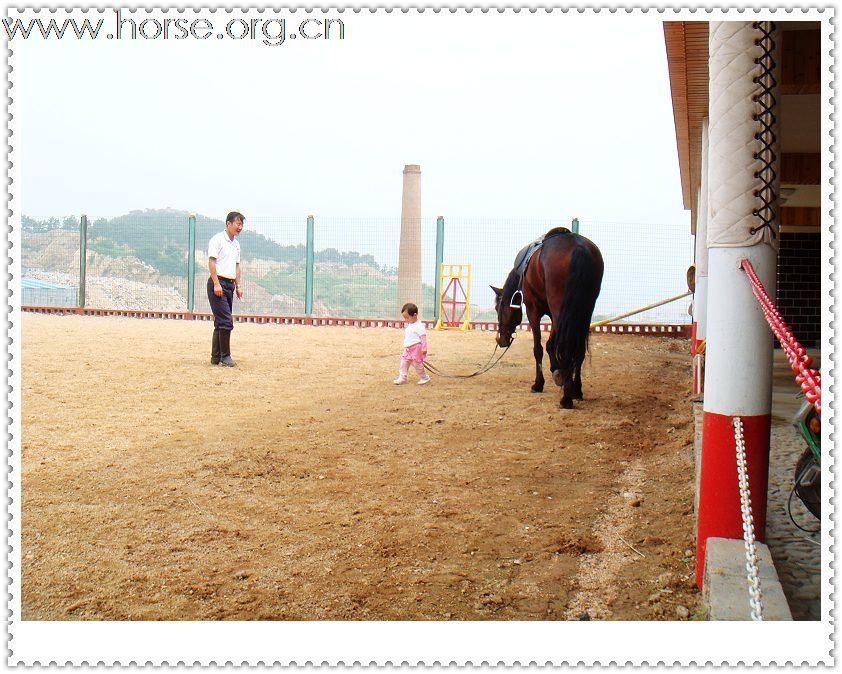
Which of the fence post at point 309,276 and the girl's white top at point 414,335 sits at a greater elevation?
the fence post at point 309,276

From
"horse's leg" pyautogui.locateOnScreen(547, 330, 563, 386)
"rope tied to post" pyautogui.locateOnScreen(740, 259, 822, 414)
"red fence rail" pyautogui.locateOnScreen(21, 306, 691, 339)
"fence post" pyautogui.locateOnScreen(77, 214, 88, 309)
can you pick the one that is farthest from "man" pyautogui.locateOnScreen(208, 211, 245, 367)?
"fence post" pyautogui.locateOnScreen(77, 214, 88, 309)

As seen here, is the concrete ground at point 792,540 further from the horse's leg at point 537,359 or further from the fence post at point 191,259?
the fence post at point 191,259

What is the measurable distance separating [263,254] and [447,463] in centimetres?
1407

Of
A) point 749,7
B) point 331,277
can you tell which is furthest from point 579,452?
point 331,277

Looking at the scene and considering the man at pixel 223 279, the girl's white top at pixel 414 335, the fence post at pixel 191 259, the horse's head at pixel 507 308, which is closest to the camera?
the girl's white top at pixel 414 335

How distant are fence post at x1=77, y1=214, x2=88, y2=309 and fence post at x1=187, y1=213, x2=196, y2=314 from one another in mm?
2686

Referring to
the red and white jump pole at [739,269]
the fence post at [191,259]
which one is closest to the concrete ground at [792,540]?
the red and white jump pole at [739,269]

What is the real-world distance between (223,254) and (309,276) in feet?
30.0

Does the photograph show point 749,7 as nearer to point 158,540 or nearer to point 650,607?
point 650,607

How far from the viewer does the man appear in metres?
8.34

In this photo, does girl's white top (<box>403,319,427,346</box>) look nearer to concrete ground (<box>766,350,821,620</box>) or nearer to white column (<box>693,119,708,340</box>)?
white column (<box>693,119,708,340</box>)

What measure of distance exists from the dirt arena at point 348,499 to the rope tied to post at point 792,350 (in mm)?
1055

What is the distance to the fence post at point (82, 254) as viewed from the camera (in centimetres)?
1891

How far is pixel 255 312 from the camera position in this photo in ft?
58.8
